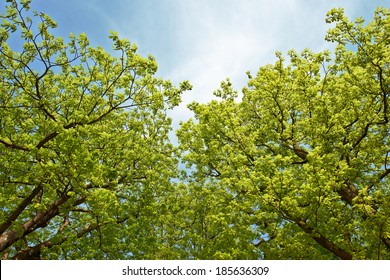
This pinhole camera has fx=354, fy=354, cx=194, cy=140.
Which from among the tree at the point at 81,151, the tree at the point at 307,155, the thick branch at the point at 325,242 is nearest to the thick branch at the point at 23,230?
the tree at the point at 81,151

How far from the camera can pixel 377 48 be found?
12.5 m

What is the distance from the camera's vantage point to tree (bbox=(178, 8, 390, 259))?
12469 millimetres

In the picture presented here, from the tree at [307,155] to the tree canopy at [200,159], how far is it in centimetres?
6

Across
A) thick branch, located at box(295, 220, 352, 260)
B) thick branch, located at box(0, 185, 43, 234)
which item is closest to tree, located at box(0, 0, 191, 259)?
thick branch, located at box(0, 185, 43, 234)

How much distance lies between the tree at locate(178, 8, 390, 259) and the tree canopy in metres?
0.06

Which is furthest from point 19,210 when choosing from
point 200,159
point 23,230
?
point 200,159

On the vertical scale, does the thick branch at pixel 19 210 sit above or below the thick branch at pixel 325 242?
above

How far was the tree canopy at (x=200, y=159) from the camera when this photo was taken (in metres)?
12.4

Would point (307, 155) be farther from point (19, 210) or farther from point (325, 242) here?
point (19, 210)

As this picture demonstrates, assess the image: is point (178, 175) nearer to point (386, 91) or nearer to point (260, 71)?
point (260, 71)

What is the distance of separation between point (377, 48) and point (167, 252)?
38.3ft

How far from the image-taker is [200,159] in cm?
1745

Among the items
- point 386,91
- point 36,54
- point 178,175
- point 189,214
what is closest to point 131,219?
point 189,214

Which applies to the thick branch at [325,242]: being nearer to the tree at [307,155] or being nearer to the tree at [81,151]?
the tree at [307,155]
